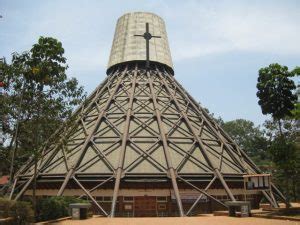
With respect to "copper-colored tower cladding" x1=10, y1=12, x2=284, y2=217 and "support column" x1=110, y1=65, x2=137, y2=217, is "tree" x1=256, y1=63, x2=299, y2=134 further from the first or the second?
"support column" x1=110, y1=65, x2=137, y2=217

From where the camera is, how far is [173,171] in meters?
30.2

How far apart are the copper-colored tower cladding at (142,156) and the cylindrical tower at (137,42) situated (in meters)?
1.03

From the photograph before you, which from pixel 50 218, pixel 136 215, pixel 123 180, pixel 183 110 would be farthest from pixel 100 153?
pixel 183 110

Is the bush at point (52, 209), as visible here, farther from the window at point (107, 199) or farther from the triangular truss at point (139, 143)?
the window at point (107, 199)

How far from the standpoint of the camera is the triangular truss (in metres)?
30.5

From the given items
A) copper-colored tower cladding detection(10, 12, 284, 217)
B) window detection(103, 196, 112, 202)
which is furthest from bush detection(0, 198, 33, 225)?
window detection(103, 196, 112, 202)

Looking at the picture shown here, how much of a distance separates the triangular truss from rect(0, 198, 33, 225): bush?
6838 millimetres

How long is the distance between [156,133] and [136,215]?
887 cm

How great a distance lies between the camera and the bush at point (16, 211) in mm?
18453

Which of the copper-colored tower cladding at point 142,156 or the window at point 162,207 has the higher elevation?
the copper-colored tower cladding at point 142,156

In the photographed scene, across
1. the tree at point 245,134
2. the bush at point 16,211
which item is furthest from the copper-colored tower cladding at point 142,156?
the tree at point 245,134

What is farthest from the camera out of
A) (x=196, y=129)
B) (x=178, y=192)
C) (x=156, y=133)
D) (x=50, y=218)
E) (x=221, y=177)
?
(x=196, y=129)

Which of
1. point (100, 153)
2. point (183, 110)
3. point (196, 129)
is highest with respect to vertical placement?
point (183, 110)

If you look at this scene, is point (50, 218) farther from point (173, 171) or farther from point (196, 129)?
point (196, 129)
